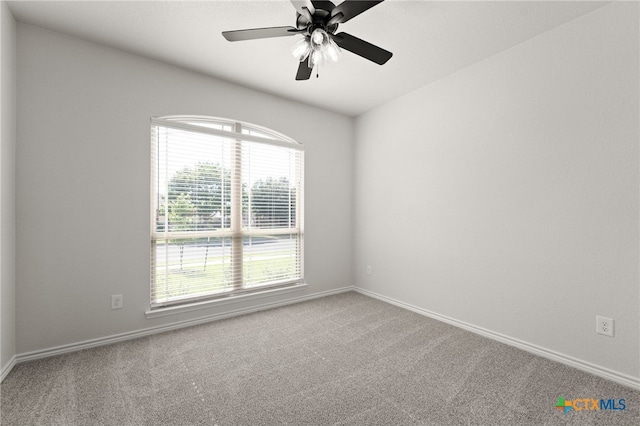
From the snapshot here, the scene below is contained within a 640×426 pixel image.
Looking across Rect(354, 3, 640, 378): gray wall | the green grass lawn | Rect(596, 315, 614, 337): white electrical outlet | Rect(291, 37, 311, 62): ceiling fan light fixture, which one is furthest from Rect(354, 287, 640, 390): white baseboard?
Rect(291, 37, 311, 62): ceiling fan light fixture

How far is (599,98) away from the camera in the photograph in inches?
80.6

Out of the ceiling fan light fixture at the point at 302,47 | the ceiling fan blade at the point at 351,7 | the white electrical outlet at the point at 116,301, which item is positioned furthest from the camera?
the white electrical outlet at the point at 116,301

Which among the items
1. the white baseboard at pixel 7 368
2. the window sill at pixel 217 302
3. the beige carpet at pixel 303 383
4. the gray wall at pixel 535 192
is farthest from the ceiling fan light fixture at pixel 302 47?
the white baseboard at pixel 7 368

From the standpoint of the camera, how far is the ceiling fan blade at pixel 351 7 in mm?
1489

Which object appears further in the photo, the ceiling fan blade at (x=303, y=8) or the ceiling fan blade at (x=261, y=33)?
the ceiling fan blade at (x=261, y=33)

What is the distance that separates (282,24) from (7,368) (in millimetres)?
3222

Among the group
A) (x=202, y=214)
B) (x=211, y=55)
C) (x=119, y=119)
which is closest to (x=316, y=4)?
(x=211, y=55)

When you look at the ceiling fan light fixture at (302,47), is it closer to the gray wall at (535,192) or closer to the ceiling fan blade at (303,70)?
the ceiling fan blade at (303,70)

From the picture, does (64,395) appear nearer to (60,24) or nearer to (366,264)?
(60,24)

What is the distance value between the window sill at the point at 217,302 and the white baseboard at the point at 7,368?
86 centimetres

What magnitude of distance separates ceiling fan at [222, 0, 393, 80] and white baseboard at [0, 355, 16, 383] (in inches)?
107

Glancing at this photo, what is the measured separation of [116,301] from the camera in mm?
2525

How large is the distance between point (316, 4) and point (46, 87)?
227 cm

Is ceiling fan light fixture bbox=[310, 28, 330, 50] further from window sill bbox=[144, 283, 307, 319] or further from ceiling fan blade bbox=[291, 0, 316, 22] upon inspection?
window sill bbox=[144, 283, 307, 319]
